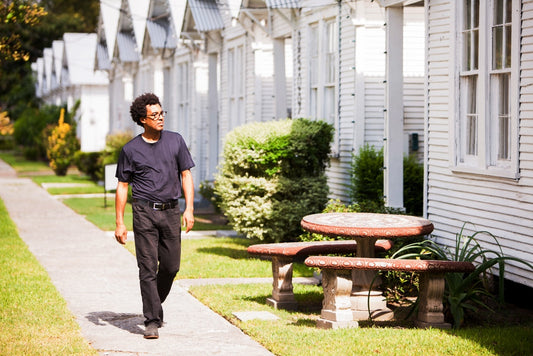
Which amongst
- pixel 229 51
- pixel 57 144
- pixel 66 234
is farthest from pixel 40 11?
pixel 57 144

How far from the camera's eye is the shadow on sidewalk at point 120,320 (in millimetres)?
8312

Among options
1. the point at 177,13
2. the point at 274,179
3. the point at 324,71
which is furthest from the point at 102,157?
the point at 274,179

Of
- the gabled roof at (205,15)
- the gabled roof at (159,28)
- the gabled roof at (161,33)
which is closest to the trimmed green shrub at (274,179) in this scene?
the gabled roof at (205,15)

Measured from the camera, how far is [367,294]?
29.3 feet

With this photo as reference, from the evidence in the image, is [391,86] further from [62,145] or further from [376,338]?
[62,145]

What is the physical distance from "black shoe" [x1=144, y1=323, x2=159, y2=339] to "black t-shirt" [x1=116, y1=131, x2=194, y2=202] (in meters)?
1.08

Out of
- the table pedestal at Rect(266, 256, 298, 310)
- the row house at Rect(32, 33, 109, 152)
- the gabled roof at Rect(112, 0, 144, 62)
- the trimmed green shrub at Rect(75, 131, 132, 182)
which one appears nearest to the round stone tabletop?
the table pedestal at Rect(266, 256, 298, 310)

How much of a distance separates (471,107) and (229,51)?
11.0 metres

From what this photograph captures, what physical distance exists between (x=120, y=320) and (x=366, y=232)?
8.15 ft

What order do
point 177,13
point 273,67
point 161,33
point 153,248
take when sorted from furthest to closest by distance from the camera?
point 161,33, point 177,13, point 273,67, point 153,248

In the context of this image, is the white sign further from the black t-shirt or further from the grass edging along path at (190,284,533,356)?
the black t-shirt

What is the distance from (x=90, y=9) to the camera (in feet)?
235

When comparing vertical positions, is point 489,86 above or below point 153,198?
above

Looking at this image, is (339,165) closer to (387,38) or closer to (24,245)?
(387,38)
